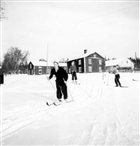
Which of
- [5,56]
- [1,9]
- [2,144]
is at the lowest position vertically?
[2,144]

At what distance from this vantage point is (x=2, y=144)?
6.59ft

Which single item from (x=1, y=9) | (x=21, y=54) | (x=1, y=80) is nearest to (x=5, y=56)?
(x=21, y=54)

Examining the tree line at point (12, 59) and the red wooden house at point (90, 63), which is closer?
the red wooden house at point (90, 63)

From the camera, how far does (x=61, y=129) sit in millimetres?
2467

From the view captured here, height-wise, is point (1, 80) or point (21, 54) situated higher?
point (21, 54)

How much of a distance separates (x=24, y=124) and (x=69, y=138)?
1.32 m

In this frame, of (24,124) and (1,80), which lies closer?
(24,124)

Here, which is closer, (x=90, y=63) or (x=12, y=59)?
(x=90, y=63)

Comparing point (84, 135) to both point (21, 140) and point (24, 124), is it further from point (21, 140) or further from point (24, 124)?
point (24, 124)

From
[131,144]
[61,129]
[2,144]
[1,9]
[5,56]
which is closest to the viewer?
[131,144]

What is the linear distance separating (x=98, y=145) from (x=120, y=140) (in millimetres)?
419

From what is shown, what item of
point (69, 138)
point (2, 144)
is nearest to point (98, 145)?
point (69, 138)

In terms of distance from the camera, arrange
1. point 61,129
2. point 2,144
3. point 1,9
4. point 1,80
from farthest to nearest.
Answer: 1. point 1,80
2. point 1,9
3. point 61,129
4. point 2,144

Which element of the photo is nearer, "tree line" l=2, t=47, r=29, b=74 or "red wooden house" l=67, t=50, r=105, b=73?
"red wooden house" l=67, t=50, r=105, b=73
